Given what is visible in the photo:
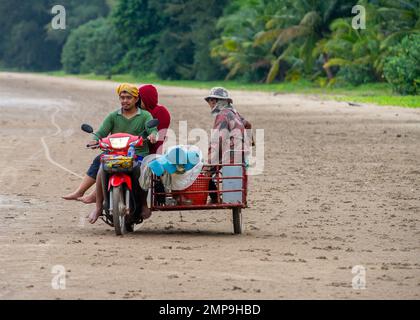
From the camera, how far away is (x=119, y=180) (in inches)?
468

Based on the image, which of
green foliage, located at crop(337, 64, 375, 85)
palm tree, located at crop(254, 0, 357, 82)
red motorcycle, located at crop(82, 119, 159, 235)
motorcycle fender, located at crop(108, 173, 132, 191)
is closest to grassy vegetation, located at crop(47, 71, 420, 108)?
green foliage, located at crop(337, 64, 375, 85)

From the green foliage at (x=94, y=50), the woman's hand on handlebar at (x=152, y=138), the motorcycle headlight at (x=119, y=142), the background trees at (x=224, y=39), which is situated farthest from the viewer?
the green foliage at (x=94, y=50)

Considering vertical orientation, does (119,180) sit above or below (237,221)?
above

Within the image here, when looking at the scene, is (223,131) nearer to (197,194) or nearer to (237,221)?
(197,194)

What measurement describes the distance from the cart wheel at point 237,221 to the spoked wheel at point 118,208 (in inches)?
43.6

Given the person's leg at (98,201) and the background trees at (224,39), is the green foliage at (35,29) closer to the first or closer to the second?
the background trees at (224,39)

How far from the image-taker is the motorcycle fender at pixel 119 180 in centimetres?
1184

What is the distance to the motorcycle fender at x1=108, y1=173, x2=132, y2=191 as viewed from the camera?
11.8 m

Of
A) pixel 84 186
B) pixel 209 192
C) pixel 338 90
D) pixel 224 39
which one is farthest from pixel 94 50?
pixel 209 192

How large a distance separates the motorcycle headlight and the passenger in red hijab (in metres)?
0.77

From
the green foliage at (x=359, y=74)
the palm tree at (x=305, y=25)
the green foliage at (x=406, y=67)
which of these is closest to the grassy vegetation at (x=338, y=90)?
the green foliage at (x=359, y=74)

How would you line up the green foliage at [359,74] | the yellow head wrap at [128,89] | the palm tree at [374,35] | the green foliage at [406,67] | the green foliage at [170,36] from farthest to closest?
the green foliage at [170,36] → the green foliage at [359,74] → the palm tree at [374,35] → the green foliage at [406,67] → the yellow head wrap at [128,89]

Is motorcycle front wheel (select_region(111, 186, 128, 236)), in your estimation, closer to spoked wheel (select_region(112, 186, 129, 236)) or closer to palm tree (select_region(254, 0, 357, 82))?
spoked wheel (select_region(112, 186, 129, 236))

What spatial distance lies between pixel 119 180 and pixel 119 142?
1.23 feet
